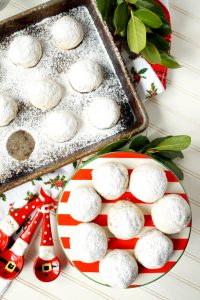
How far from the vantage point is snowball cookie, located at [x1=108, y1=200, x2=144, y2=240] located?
112 centimetres

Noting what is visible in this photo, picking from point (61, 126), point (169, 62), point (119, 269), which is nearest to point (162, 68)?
point (169, 62)

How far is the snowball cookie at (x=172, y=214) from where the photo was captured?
1.12 m

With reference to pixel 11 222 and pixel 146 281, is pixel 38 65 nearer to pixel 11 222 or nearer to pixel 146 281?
pixel 11 222

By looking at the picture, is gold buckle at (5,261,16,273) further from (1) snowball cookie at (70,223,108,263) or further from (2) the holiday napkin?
(1) snowball cookie at (70,223,108,263)

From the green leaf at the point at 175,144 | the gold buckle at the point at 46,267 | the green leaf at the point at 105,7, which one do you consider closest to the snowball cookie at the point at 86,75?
the green leaf at the point at 105,7

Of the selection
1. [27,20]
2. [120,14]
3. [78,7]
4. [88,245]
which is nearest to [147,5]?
[120,14]

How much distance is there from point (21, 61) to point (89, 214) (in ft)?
1.52

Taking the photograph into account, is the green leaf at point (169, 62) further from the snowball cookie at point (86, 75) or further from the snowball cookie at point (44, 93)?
the snowball cookie at point (44, 93)

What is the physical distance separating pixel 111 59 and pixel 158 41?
145mm

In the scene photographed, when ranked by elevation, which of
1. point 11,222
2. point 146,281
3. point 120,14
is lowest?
point 146,281

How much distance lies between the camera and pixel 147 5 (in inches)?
46.4

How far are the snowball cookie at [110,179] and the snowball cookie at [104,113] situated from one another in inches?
6.4

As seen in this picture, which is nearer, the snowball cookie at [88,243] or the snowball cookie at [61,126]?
the snowball cookie at [88,243]

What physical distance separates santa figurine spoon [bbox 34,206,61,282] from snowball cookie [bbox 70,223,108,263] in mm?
147
